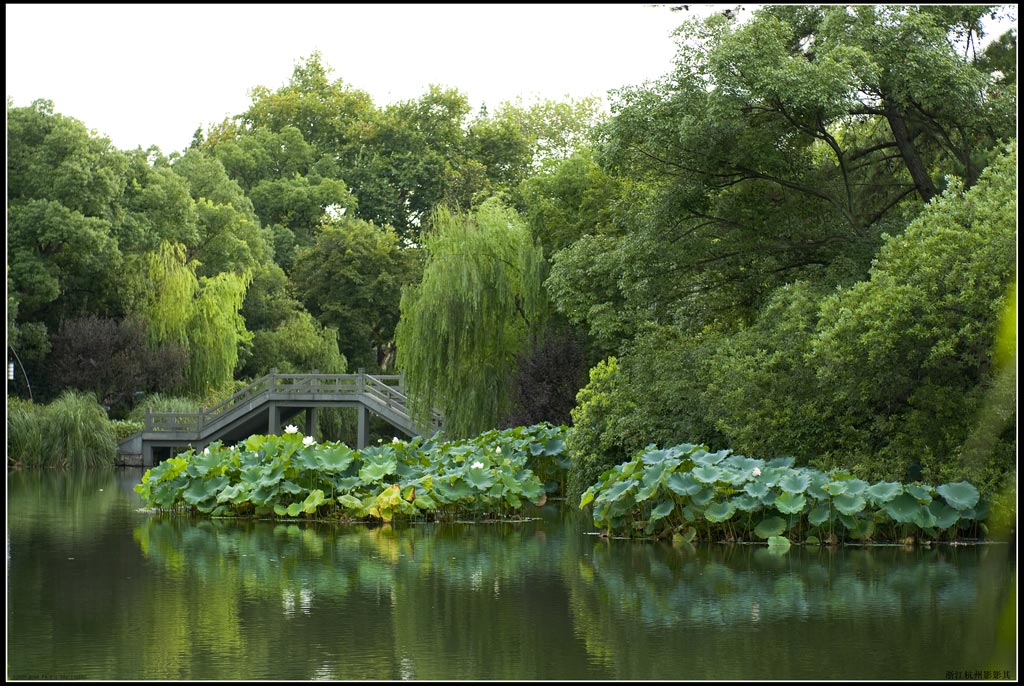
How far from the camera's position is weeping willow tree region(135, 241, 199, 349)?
121 feet

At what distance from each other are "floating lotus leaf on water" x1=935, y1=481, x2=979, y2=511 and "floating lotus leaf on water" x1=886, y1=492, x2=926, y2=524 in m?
0.27

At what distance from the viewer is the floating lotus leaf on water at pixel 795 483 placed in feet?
45.7

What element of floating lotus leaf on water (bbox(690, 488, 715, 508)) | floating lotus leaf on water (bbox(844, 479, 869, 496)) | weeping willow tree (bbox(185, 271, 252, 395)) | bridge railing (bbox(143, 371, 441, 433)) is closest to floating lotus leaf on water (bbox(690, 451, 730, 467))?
floating lotus leaf on water (bbox(690, 488, 715, 508))

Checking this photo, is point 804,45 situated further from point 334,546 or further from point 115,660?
point 115,660

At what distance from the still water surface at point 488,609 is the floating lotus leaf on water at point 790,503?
Answer: 1.39ft

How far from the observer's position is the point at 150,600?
10.3m

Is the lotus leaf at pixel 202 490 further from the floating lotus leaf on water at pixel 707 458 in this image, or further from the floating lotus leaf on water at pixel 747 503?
the floating lotus leaf on water at pixel 747 503

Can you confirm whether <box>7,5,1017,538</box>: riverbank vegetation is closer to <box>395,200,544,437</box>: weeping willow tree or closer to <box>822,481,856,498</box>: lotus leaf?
<box>395,200,544,437</box>: weeping willow tree

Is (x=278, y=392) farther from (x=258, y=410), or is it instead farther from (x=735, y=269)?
(x=735, y=269)

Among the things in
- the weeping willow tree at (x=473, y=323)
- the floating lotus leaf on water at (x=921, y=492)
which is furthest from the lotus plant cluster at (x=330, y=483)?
the weeping willow tree at (x=473, y=323)

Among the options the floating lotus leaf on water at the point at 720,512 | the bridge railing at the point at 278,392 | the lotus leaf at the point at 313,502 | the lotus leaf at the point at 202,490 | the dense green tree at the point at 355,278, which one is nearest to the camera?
the floating lotus leaf on water at the point at 720,512

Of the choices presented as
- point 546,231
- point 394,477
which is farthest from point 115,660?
point 546,231

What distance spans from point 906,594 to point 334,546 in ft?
20.1

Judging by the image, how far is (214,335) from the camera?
3750 centimetres
